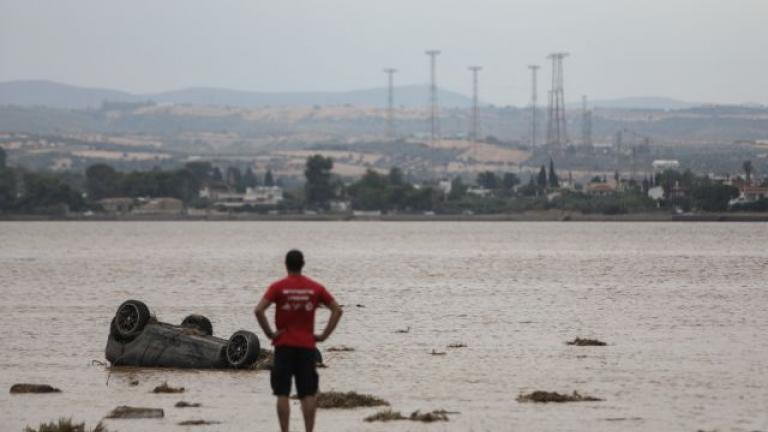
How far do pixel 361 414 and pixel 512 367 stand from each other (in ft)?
25.9

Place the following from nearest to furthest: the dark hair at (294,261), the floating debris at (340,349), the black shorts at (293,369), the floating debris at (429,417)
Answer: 1. the dark hair at (294,261)
2. the black shorts at (293,369)
3. the floating debris at (429,417)
4. the floating debris at (340,349)

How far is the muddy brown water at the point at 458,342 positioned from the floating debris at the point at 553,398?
0.31m

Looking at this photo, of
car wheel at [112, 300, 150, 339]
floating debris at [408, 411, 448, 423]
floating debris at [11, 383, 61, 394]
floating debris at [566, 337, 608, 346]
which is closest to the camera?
floating debris at [408, 411, 448, 423]

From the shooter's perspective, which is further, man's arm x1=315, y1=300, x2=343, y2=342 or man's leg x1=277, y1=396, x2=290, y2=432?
man's leg x1=277, y1=396, x2=290, y2=432

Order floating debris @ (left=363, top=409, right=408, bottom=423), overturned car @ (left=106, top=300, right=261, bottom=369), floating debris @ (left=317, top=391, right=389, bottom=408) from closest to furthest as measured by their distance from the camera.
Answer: floating debris @ (left=363, top=409, right=408, bottom=423)
floating debris @ (left=317, top=391, right=389, bottom=408)
overturned car @ (left=106, top=300, right=261, bottom=369)

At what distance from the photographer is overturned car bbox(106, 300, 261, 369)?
32.2 m

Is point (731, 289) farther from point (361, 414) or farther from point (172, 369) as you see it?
point (361, 414)

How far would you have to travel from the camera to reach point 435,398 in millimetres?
27594

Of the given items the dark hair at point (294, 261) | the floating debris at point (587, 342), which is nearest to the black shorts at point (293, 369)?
the dark hair at point (294, 261)

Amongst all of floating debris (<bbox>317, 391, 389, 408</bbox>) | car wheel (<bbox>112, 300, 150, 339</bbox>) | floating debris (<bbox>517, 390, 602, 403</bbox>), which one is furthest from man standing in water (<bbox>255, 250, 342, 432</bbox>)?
car wheel (<bbox>112, 300, 150, 339</bbox>)

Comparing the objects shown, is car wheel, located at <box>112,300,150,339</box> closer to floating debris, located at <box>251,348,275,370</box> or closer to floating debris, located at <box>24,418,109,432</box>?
floating debris, located at <box>251,348,275,370</box>

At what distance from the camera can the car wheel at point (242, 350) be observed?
104 ft

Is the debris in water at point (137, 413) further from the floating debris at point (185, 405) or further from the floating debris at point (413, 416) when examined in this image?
the floating debris at point (413, 416)

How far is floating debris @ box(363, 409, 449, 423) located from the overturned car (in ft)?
23.7
